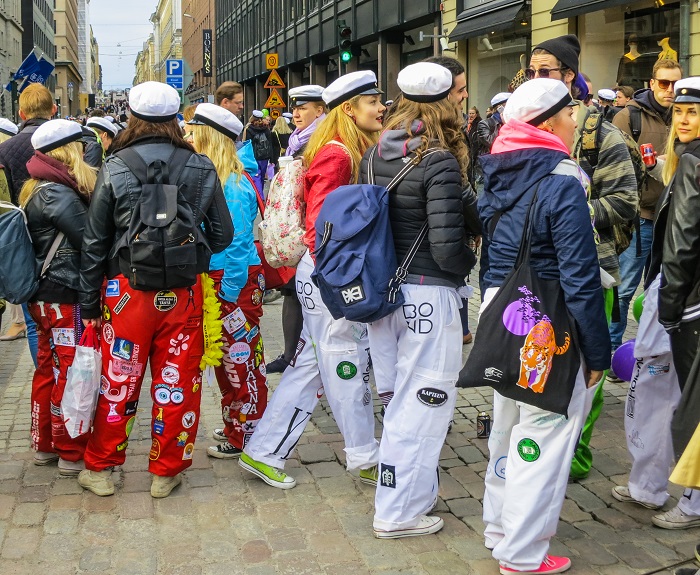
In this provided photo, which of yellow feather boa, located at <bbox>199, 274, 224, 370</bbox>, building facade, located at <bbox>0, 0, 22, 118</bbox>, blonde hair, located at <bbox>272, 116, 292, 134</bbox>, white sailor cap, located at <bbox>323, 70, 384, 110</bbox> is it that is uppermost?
building facade, located at <bbox>0, 0, 22, 118</bbox>

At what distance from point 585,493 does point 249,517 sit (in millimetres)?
1670

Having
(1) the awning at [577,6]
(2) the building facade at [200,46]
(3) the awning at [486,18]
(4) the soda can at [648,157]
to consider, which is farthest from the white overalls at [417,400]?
(2) the building facade at [200,46]

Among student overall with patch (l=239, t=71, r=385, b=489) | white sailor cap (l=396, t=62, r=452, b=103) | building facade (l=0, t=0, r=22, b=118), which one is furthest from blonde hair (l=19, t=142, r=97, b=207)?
building facade (l=0, t=0, r=22, b=118)

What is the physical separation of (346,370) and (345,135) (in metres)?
1.16

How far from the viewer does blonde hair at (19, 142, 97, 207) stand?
4895 mm

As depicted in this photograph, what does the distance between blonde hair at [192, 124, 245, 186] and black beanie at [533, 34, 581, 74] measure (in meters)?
1.78

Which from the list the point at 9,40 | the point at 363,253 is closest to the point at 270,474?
the point at 363,253

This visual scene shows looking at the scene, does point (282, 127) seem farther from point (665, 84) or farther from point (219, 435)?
point (219, 435)

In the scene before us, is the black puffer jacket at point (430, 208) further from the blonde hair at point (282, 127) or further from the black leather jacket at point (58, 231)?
the blonde hair at point (282, 127)

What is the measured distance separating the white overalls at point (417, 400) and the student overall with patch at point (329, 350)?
490mm

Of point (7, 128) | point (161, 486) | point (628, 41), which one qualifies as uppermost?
point (628, 41)

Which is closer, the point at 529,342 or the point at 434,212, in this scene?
the point at 529,342

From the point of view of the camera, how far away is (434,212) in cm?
395

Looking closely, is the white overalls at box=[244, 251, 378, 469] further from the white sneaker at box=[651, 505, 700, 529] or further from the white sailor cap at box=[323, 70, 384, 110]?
the white sneaker at box=[651, 505, 700, 529]
